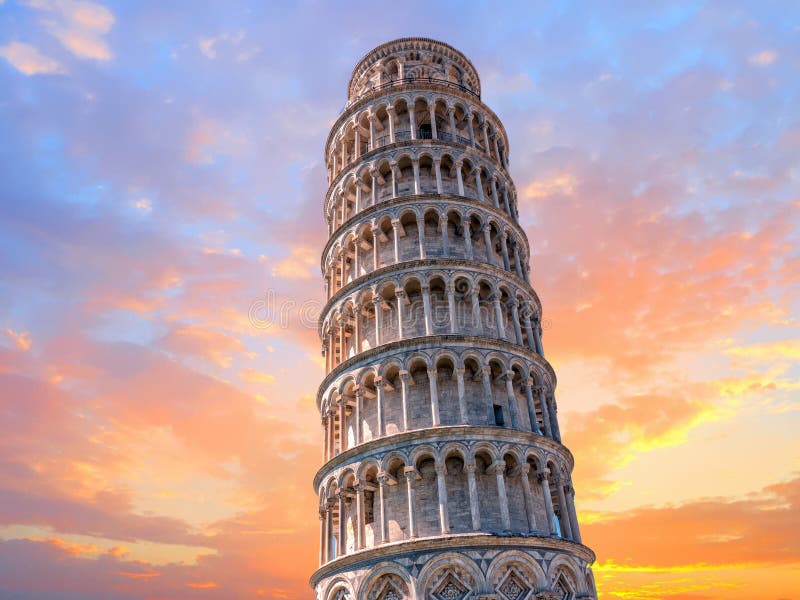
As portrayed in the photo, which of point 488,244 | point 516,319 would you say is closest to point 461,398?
point 516,319

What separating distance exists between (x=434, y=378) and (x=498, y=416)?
11.2 feet

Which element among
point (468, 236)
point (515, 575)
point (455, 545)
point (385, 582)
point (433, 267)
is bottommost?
point (515, 575)

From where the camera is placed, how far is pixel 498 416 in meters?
28.7

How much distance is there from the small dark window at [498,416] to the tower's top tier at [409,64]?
22.1m

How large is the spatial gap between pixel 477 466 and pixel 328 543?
7.70 m

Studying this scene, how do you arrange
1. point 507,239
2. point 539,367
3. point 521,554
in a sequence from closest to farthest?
point 521,554 → point 539,367 → point 507,239

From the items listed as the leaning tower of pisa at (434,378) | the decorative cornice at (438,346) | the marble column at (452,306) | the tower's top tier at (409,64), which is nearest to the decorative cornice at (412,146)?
the leaning tower of pisa at (434,378)

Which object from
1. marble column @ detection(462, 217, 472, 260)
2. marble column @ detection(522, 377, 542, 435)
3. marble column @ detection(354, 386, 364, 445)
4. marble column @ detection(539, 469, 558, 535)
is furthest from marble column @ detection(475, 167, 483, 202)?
marble column @ detection(539, 469, 558, 535)

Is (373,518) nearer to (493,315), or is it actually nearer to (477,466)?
(477,466)

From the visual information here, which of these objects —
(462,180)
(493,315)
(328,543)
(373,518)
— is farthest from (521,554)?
(462,180)

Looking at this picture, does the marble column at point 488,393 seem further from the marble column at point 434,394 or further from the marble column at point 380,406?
the marble column at point 380,406

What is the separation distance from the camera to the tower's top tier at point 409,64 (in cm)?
4194

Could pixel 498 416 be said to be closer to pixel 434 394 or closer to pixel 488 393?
pixel 488 393

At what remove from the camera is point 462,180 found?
35.7m
